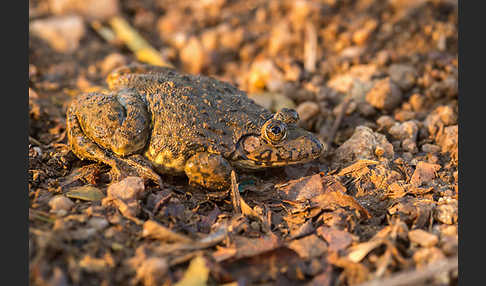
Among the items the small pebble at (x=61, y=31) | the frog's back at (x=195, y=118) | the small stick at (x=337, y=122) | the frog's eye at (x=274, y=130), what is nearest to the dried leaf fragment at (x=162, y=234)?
the frog's back at (x=195, y=118)

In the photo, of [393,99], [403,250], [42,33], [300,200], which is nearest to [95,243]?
[300,200]

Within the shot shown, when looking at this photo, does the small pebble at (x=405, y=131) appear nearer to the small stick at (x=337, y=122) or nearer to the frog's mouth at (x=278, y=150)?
the small stick at (x=337, y=122)

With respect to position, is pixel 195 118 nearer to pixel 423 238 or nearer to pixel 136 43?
pixel 423 238

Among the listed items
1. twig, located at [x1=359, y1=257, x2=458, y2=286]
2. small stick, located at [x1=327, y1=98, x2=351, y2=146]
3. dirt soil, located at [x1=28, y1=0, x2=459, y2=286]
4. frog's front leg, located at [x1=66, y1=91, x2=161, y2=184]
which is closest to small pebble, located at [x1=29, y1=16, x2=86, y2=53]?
dirt soil, located at [x1=28, y1=0, x2=459, y2=286]

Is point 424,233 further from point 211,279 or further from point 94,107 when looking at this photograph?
point 94,107

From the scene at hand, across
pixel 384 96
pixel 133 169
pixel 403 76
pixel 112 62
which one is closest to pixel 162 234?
pixel 133 169
